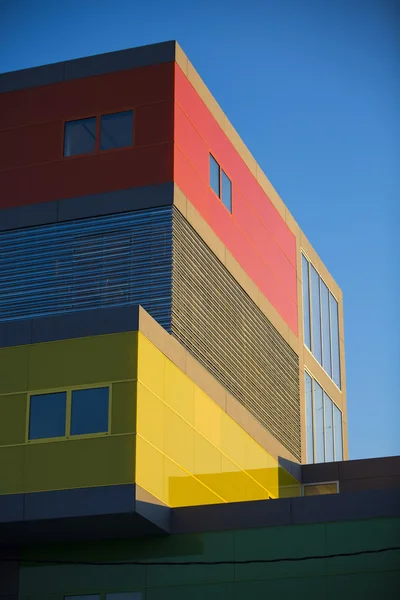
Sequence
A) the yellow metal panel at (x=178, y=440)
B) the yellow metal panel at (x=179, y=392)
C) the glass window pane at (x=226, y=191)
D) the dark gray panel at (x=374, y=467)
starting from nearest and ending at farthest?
the yellow metal panel at (x=178, y=440), the yellow metal panel at (x=179, y=392), the glass window pane at (x=226, y=191), the dark gray panel at (x=374, y=467)

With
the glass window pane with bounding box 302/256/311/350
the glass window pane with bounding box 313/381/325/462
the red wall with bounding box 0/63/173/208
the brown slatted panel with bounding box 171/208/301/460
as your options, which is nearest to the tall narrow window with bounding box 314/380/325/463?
the glass window pane with bounding box 313/381/325/462

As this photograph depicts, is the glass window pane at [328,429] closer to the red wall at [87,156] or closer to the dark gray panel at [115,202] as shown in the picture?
the dark gray panel at [115,202]

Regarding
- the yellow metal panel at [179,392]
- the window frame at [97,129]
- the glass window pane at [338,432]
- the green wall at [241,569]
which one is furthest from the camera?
the glass window pane at [338,432]

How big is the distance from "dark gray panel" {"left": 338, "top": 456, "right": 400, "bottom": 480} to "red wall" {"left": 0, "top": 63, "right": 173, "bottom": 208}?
12.1 m

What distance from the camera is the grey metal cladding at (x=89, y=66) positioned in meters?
34.0

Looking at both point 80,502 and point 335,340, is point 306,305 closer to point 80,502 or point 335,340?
point 335,340

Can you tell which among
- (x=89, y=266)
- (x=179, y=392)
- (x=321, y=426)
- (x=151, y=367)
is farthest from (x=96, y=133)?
(x=321, y=426)

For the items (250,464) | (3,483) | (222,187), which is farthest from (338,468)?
(3,483)

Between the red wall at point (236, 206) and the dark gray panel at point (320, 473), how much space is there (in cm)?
526

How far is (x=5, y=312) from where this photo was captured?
32.7 metres

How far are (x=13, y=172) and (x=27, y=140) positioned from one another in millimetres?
1018

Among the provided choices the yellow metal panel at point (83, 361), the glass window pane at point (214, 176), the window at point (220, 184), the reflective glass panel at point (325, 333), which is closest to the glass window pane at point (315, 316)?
the reflective glass panel at point (325, 333)

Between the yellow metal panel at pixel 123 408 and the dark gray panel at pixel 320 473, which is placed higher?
the dark gray panel at pixel 320 473

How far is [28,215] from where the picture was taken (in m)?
33.7
